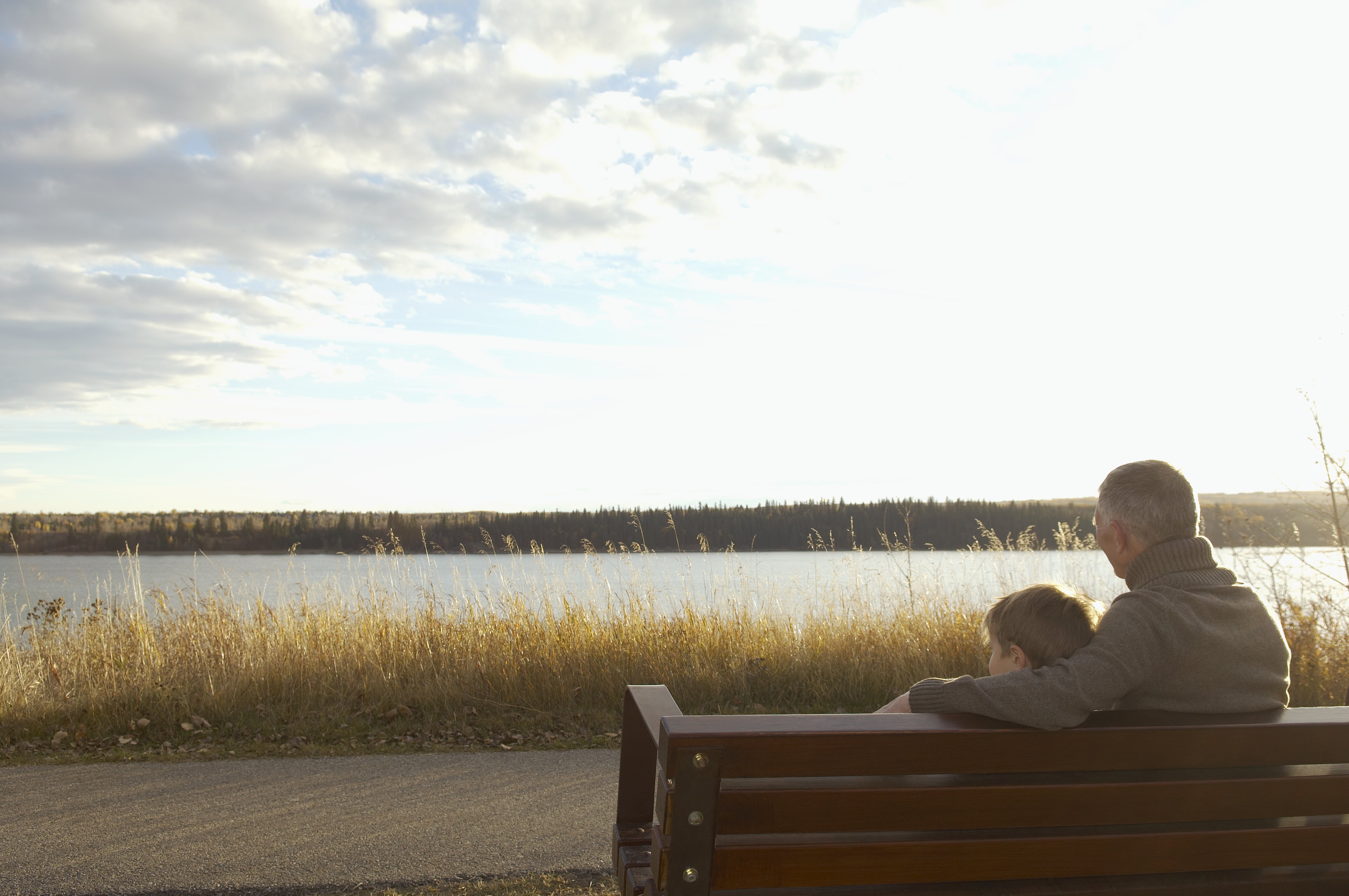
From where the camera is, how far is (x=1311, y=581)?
7809mm

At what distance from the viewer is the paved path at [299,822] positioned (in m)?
3.58

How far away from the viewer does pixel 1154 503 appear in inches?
83.0

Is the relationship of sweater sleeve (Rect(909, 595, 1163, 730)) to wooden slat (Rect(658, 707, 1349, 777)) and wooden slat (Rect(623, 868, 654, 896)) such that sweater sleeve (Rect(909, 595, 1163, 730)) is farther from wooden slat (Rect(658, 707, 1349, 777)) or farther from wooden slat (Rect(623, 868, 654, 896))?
wooden slat (Rect(623, 868, 654, 896))

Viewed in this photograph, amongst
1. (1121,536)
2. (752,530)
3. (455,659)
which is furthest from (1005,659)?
(752,530)

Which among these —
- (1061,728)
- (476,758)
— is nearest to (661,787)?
(1061,728)

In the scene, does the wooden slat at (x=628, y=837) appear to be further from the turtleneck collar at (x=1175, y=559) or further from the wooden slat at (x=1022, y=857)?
the turtleneck collar at (x=1175, y=559)

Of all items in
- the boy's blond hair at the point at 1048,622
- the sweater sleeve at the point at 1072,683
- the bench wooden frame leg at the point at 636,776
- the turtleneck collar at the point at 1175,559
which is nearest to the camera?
the sweater sleeve at the point at 1072,683

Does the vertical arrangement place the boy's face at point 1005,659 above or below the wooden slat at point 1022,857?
above

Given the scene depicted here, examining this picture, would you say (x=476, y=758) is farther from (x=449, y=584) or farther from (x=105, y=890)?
(x=449, y=584)

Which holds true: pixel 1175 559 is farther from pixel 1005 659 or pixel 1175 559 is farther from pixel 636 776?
pixel 636 776

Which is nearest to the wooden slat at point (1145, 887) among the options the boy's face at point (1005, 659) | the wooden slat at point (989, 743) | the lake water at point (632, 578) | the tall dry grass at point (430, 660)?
the wooden slat at point (989, 743)

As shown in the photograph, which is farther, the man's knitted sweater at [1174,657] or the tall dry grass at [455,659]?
the tall dry grass at [455,659]

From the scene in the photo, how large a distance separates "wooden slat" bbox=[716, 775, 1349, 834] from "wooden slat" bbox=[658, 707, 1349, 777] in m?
0.04

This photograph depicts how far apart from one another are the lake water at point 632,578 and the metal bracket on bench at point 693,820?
19.1 feet
